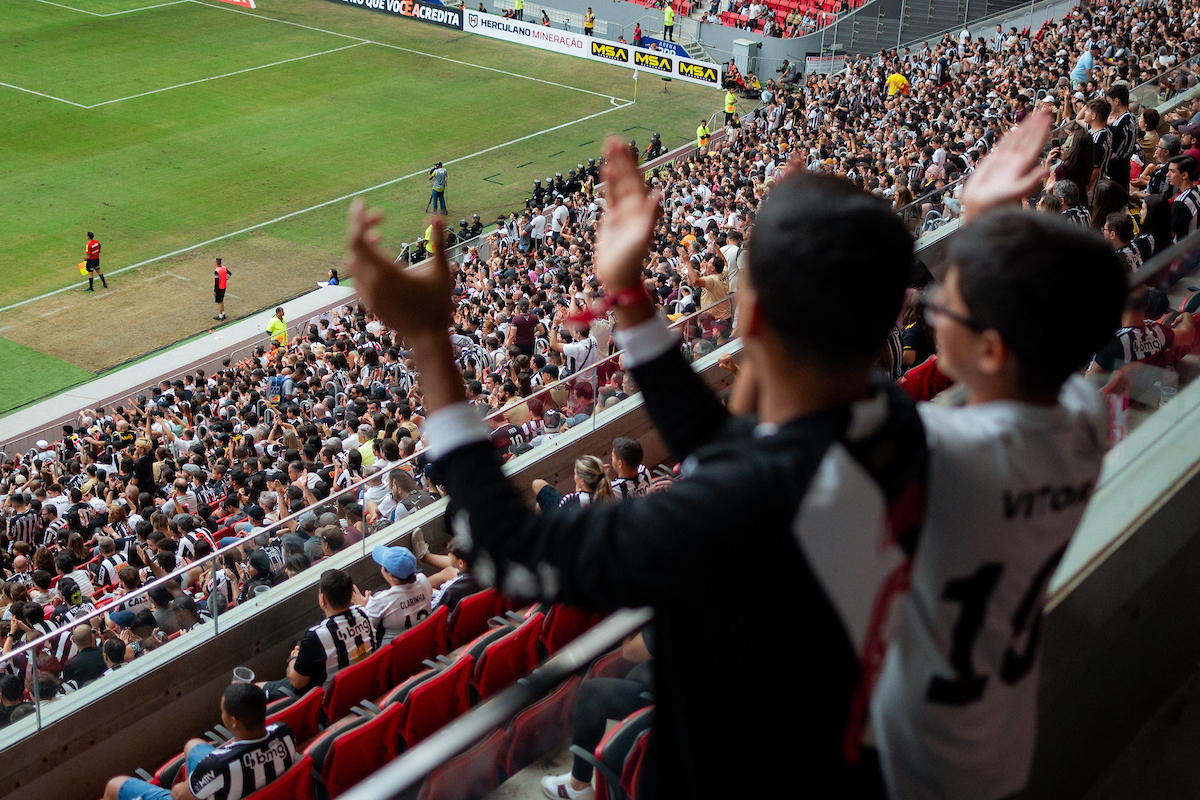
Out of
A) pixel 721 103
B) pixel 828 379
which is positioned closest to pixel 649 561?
pixel 828 379

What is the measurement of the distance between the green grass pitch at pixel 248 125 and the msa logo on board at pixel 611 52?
56 centimetres

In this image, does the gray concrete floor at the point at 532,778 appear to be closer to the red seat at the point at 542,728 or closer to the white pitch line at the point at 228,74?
the red seat at the point at 542,728

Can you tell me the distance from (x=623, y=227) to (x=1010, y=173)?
96cm

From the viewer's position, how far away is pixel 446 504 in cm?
825

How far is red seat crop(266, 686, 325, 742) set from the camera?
5805mm

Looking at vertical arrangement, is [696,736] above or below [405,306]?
below

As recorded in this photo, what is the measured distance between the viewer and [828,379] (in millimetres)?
1663

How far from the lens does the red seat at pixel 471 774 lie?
1.98 m

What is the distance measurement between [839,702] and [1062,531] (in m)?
0.53

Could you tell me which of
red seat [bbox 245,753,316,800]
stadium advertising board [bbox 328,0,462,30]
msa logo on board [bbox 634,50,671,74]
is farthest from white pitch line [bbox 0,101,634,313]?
red seat [bbox 245,753,316,800]

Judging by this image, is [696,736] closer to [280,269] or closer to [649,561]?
[649,561]

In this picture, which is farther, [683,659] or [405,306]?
[405,306]

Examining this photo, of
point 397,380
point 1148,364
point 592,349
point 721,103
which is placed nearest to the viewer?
point 1148,364

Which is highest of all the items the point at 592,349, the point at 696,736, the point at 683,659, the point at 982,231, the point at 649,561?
the point at 982,231
